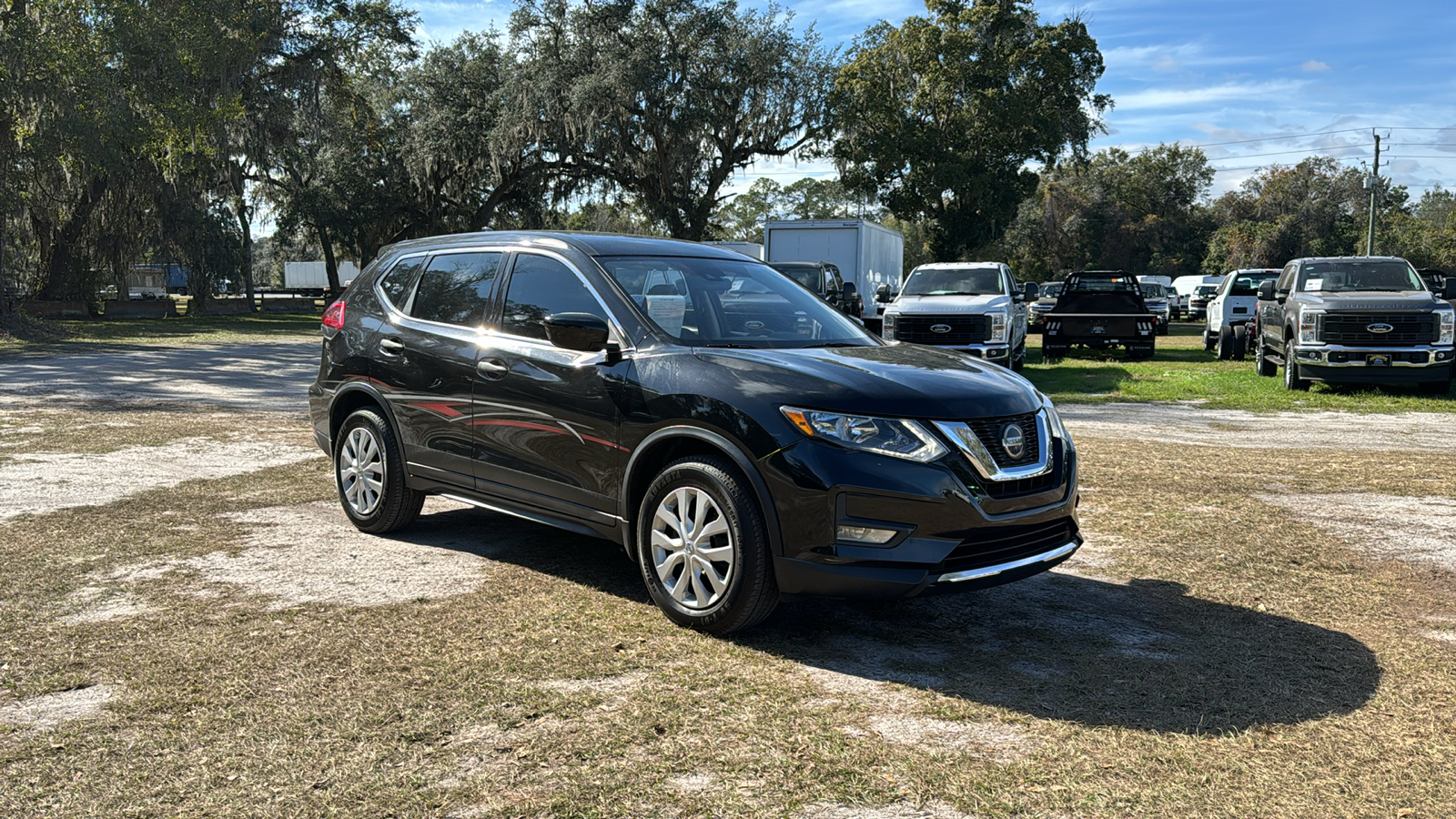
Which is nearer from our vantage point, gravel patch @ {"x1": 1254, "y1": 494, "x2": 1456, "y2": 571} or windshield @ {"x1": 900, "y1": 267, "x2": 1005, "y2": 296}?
gravel patch @ {"x1": 1254, "y1": 494, "x2": 1456, "y2": 571}

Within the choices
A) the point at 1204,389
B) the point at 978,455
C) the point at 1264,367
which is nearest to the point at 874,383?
the point at 978,455

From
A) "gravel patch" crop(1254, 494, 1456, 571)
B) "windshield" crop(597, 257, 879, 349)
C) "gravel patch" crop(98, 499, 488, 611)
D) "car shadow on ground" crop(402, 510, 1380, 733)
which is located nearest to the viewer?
"car shadow on ground" crop(402, 510, 1380, 733)

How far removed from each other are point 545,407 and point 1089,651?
2.75m

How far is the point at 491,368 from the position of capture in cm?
584

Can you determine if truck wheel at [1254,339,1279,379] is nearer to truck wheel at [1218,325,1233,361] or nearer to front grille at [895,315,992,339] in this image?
truck wheel at [1218,325,1233,361]

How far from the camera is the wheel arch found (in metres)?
4.62

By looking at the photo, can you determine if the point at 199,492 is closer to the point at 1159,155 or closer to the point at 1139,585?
the point at 1139,585

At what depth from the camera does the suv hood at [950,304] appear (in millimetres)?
17922

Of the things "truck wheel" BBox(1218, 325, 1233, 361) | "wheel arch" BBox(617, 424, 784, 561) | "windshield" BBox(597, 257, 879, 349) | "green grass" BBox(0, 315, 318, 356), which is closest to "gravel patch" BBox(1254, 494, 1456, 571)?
"windshield" BBox(597, 257, 879, 349)

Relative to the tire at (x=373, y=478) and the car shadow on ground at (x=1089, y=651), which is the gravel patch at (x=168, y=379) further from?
the car shadow on ground at (x=1089, y=651)

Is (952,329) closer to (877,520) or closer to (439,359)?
(439,359)

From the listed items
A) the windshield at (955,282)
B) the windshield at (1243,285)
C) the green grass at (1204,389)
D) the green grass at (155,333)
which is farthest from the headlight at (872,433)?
the green grass at (155,333)

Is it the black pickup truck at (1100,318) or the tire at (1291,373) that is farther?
the black pickup truck at (1100,318)

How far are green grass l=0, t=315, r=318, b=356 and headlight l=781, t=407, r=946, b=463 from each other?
2247cm
